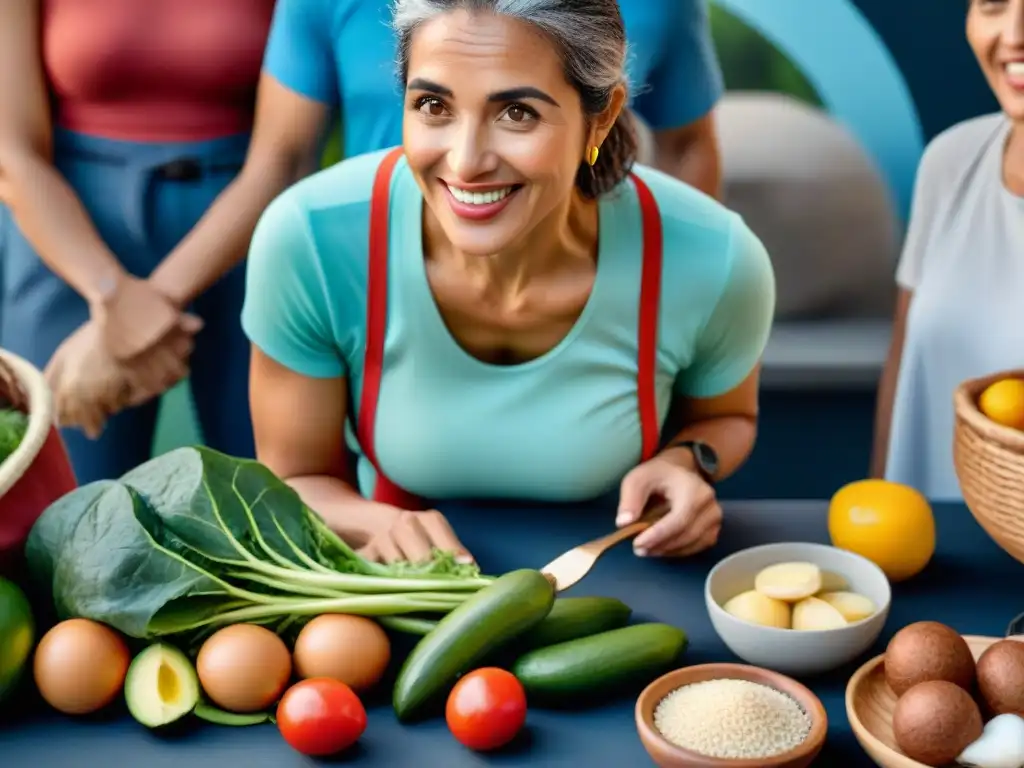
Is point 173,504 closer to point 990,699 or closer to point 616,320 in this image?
point 616,320

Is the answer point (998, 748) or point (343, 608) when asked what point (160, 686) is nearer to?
point (343, 608)

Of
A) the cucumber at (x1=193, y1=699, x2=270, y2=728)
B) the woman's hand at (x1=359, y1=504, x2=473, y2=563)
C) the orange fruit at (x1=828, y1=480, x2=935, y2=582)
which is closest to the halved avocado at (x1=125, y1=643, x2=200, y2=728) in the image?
the cucumber at (x1=193, y1=699, x2=270, y2=728)

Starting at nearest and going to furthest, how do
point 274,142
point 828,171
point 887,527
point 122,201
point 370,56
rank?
point 887,527, point 370,56, point 274,142, point 122,201, point 828,171

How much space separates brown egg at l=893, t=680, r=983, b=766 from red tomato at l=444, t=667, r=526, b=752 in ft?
0.91

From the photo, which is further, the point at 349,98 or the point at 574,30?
the point at 349,98

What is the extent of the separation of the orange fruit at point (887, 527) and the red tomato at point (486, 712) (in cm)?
42

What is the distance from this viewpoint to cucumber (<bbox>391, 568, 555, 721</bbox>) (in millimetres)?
995

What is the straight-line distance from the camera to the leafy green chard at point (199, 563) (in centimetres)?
102

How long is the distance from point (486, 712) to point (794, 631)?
26cm

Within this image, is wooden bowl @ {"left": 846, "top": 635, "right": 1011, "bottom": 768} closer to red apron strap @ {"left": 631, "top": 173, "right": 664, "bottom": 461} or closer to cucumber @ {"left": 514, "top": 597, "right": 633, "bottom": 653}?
cucumber @ {"left": 514, "top": 597, "right": 633, "bottom": 653}

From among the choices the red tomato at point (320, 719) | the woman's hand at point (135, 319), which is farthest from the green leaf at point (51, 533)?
the woman's hand at point (135, 319)

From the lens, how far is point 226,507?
1083mm

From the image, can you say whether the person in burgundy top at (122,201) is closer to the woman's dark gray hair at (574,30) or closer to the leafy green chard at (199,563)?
the woman's dark gray hair at (574,30)

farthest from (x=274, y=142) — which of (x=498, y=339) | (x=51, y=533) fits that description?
(x=51, y=533)
